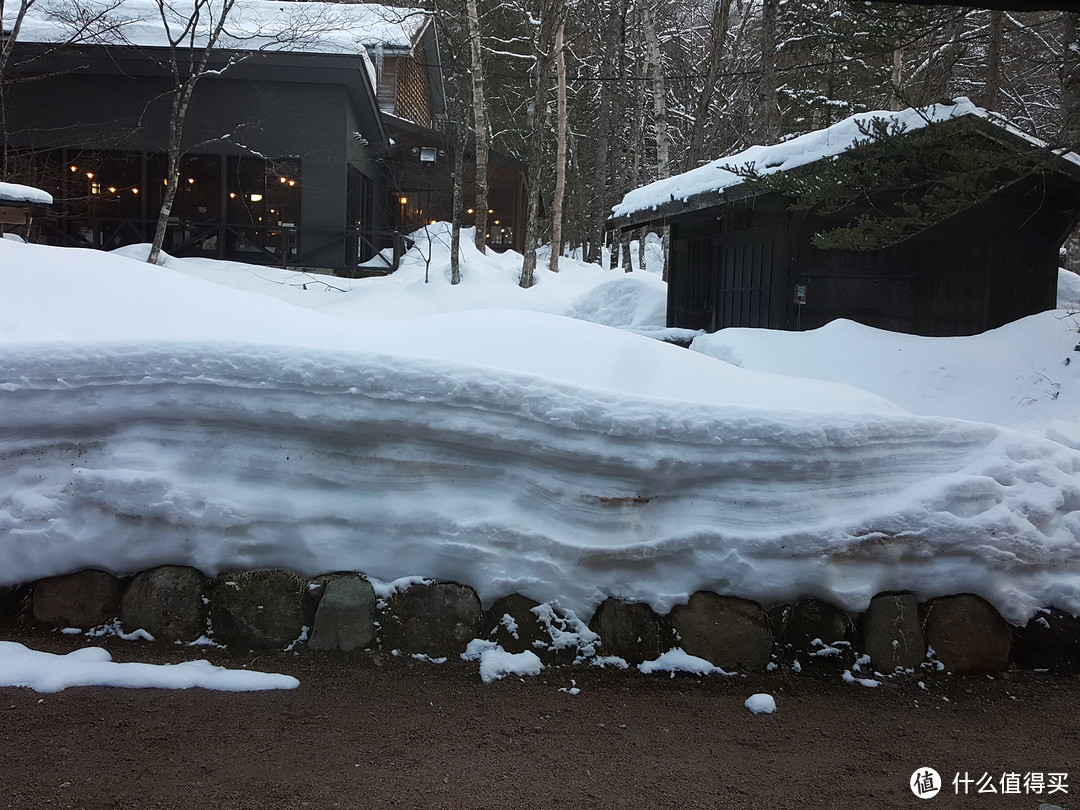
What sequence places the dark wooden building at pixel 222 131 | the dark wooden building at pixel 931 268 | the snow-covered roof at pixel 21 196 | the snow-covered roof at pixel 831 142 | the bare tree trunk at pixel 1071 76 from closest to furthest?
the bare tree trunk at pixel 1071 76, the snow-covered roof at pixel 21 196, the snow-covered roof at pixel 831 142, the dark wooden building at pixel 931 268, the dark wooden building at pixel 222 131

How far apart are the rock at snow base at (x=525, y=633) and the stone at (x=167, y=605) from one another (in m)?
1.27

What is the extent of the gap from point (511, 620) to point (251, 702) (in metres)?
1.04

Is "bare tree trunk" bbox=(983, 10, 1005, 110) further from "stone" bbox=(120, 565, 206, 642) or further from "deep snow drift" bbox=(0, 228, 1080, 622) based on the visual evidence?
"stone" bbox=(120, 565, 206, 642)

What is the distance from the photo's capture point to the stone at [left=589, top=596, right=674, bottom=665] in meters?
3.19

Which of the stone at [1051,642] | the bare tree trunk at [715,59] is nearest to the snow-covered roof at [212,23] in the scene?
the bare tree trunk at [715,59]

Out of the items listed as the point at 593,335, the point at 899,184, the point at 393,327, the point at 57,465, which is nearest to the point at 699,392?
the point at 593,335

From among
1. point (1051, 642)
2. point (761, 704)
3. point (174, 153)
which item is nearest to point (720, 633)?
point (761, 704)

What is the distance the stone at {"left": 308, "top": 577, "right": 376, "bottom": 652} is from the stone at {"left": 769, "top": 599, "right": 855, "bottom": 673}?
1.73 metres

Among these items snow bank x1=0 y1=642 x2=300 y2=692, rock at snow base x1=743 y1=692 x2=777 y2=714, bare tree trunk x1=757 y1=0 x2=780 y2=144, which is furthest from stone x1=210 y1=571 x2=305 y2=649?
bare tree trunk x1=757 y1=0 x2=780 y2=144

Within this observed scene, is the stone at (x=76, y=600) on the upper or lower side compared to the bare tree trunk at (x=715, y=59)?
lower

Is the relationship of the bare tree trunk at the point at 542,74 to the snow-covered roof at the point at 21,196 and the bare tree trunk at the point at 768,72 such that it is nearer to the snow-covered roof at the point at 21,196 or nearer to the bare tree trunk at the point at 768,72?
the bare tree trunk at the point at 768,72

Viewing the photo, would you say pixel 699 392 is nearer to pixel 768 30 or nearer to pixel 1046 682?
pixel 1046 682

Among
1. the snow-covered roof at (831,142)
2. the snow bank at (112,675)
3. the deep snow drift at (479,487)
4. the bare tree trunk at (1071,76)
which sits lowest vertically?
the snow bank at (112,675)

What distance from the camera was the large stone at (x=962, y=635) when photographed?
3.33 m
